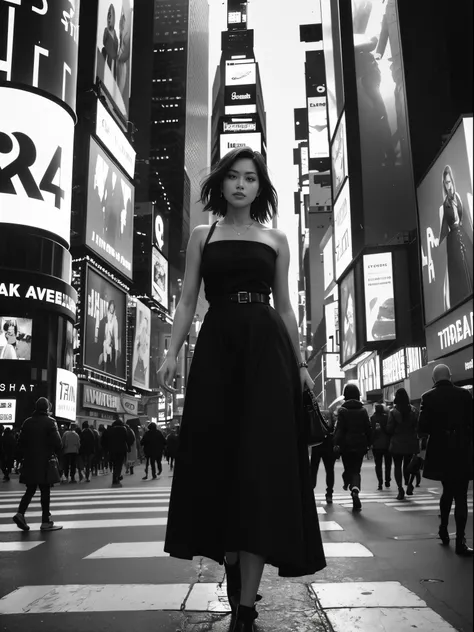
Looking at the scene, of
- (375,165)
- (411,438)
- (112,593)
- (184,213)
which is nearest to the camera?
(112,593)

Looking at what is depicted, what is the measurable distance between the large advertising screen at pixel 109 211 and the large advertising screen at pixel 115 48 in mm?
6867

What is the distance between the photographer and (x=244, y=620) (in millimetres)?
2557

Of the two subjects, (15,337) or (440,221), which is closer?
(440,221)

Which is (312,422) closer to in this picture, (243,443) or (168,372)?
(243,443)

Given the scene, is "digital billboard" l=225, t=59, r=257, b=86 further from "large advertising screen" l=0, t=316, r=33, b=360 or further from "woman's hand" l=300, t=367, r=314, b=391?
"woman's hand" l=300, t=367, r=314, b=391

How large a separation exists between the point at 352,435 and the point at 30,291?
25.6 metres

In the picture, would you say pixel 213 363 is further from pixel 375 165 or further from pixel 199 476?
pixel 375 165

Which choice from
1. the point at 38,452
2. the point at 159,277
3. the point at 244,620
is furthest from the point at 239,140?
the point at 244,620

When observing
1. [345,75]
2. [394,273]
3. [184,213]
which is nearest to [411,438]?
[394,273]

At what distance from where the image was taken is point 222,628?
2.86 m

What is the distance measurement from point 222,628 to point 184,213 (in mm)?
156322

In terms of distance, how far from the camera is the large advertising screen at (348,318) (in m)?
38.4

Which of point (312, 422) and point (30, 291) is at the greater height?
point (30, 291)

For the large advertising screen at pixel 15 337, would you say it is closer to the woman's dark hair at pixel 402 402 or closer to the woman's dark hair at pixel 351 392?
the woman's dark hair at pixel 402 402
